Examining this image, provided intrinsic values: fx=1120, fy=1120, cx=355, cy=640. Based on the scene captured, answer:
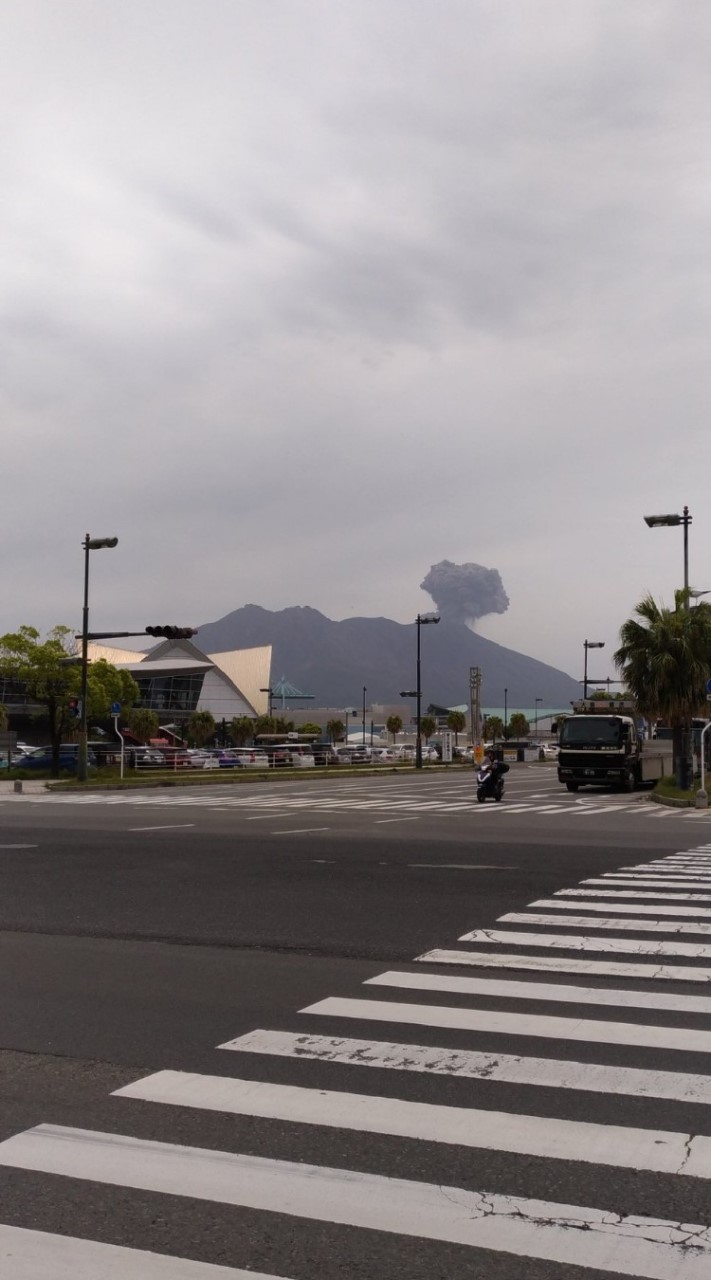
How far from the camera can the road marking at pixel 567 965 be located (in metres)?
8.20

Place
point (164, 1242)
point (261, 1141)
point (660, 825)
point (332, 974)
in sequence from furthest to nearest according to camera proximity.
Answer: point (660, 825) < point (332, 974) < point (261, 1141) < point (164, 1242)

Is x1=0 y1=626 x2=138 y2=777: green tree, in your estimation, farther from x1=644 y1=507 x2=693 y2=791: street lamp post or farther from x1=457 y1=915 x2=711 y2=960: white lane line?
x1=457 y1=915 x2=711 y2=960: white lane line

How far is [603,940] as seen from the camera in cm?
958

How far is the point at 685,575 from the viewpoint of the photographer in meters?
35.6

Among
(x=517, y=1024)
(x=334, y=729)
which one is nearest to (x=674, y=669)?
(x=517, y=1024)

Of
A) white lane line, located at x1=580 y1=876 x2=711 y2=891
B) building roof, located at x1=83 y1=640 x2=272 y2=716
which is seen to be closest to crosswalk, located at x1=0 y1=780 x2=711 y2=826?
white lane line, located at x1=580 y1=876 x2=711 y2=891

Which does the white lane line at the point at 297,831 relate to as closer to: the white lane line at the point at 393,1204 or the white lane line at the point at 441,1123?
the white lane line at the point at 441,1123

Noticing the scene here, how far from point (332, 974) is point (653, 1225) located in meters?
4.43

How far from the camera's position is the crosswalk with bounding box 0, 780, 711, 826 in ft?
85.4

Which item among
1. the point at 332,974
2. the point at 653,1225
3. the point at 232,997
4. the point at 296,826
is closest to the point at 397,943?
the point at 332,974

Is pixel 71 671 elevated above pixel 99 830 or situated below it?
above

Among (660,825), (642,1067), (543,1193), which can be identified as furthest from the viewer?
(660,825)

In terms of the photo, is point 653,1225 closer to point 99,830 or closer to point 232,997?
point 232,997

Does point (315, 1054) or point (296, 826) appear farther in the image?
point (296, 826)
